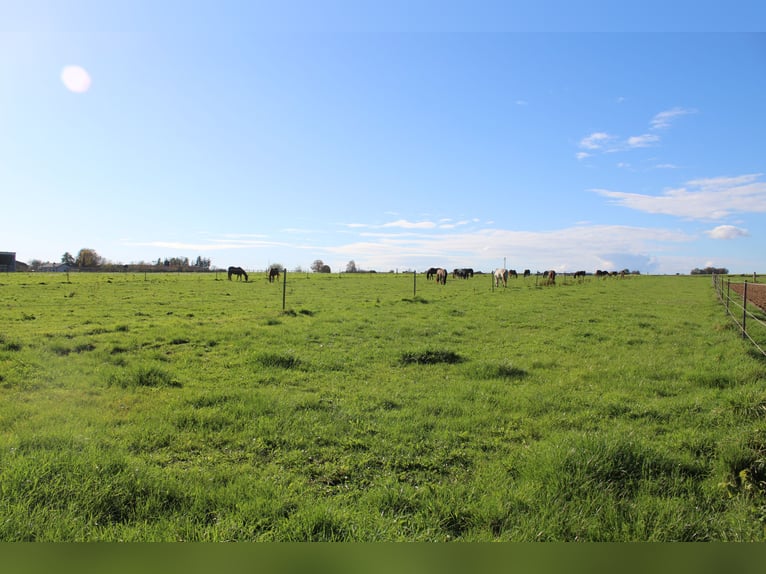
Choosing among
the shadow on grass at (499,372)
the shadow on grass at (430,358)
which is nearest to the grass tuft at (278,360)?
the shadow on grass at (430,358)

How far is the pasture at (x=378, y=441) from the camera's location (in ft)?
11.9

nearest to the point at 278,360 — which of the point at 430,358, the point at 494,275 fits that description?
the point at 430,358

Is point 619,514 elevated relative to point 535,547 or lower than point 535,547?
lower

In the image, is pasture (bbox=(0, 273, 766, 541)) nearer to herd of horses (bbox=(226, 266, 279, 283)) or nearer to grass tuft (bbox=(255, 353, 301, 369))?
grass tuft (bbox=(255, 353, 301, 369))

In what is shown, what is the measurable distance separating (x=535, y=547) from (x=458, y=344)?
1123 centimetres

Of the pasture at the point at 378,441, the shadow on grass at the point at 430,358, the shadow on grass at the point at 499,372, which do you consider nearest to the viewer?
the pasture at the point at 378,441

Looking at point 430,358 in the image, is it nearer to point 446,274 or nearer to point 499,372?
point 499,372

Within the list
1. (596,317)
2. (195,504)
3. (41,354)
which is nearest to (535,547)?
(195,504)

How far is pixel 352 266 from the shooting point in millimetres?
130375

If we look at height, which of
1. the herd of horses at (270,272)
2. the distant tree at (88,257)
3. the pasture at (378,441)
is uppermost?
the distant tree at (88,257)

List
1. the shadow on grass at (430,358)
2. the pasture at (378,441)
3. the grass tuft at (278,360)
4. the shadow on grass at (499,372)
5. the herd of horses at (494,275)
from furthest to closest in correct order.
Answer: the herd of horses at (494,275), the shadow on grass at (430,358), the grass tuft at (278,360), the shadow on grass at (499,372), the pasture at (378,441)

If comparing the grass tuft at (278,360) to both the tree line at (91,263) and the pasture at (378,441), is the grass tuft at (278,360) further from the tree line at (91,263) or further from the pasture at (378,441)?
the tree line at (91,263)

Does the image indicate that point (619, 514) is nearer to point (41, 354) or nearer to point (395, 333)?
point (395, 333)

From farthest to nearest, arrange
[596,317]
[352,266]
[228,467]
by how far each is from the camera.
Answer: [352,266], [596,317], [228,467]
